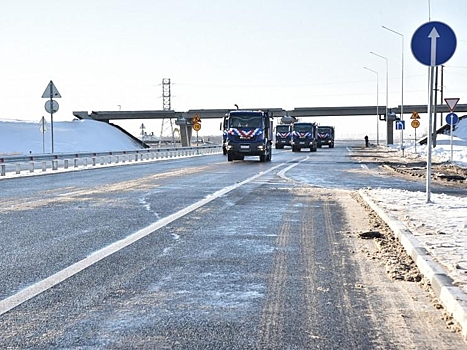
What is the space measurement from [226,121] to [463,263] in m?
31.0

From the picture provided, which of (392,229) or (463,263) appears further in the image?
(392,229)

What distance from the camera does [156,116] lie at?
10719cm

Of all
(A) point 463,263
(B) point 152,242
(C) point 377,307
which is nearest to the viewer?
(C) point 377,307

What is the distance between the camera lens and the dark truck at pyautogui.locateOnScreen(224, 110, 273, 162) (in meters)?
36.0

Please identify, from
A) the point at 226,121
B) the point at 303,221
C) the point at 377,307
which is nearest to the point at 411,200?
the point at 303,221

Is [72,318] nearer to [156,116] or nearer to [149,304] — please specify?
[149,304]

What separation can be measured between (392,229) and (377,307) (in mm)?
4205

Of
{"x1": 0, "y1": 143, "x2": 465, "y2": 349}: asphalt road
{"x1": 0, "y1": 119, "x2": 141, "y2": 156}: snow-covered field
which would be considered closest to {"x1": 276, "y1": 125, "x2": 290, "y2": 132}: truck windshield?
{"x1": 0, "y1": 119, "x2": 141, "y2": 156}: snow-covered field

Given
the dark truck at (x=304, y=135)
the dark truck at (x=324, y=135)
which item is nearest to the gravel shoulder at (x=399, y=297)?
the dark truck at (x=304, y=135)

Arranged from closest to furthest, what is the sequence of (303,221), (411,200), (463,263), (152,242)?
(463,263) < (152,242) < (303,221) < (411,200)

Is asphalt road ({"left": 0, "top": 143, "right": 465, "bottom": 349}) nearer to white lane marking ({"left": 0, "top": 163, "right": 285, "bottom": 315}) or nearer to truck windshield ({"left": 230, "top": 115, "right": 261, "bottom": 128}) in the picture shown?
white lane marking ({"left": 0, "top": 163, "right": 285, "bottom": 315})

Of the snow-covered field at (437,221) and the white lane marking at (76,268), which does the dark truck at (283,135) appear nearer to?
the snow-covered field at (437,221)

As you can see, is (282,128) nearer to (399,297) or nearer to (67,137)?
(67,137)

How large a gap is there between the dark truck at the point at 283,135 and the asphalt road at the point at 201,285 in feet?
209
